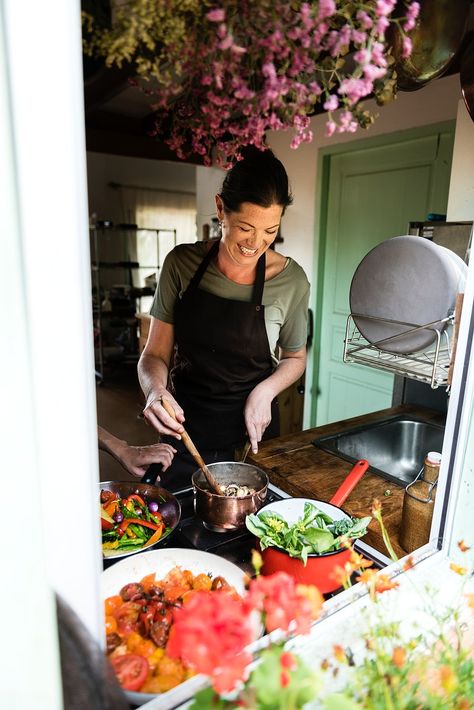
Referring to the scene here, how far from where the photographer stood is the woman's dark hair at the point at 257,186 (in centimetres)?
121

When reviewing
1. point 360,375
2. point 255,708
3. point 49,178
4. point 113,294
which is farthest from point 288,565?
point 113,294

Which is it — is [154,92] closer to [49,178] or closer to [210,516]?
[49,178]

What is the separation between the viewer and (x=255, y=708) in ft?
1.42

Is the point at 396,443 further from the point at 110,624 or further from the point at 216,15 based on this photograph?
the point at 216,15

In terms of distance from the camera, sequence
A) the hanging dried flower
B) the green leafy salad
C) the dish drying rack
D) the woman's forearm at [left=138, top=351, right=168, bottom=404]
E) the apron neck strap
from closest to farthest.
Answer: the hanging dried flower < the green leafy salad < the dish drying rack < the woman's forearm at [left=138, top=351, right=168, bottom=404] < the apron neck strap

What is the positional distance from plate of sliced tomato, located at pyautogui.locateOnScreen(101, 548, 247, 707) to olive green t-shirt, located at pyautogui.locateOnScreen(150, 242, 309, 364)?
973 mm

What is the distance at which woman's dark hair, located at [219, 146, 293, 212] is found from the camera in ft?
3.96

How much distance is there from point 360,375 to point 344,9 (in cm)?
262

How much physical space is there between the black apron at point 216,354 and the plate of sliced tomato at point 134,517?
0.53m

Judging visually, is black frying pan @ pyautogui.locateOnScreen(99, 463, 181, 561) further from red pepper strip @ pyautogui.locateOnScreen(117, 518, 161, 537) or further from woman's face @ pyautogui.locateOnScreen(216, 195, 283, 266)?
woman's face @ pyautogui.locateOnScreen(216, 195, 283, 266)

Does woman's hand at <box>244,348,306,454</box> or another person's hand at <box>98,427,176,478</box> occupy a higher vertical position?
woman's hand at <box>244,348,306,454</box>

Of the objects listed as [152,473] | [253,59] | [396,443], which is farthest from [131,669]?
[396,443]

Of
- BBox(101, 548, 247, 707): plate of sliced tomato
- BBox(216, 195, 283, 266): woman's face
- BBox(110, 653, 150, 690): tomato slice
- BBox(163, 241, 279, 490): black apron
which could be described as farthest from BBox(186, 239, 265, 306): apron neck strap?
BBox(110, 653, 150, 690): tomato slice

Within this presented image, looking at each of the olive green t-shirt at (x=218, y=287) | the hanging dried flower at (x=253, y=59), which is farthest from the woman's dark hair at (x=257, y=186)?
the hanging dried flower at (x=253, y=59)
